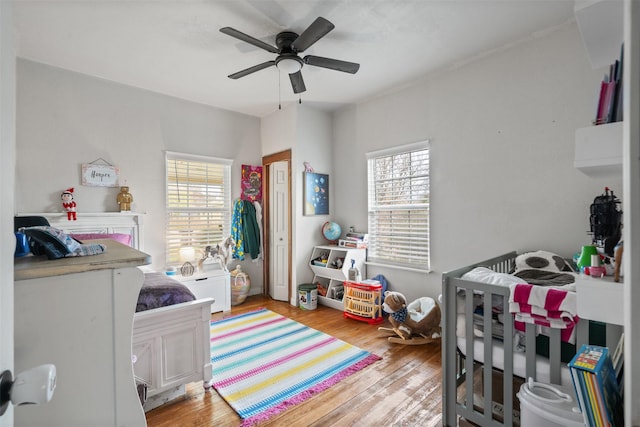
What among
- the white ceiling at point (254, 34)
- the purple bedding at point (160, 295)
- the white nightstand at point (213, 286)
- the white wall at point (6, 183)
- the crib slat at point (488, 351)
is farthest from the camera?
the white nightstand at point (213, 286)

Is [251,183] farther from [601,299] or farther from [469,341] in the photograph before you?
[601,299]

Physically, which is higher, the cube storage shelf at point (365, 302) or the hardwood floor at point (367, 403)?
the cube storage shelf at point (365, 302)

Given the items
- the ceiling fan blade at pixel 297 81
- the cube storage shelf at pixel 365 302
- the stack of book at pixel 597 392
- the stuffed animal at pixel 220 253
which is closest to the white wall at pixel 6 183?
the stack of book at pixel 597 392

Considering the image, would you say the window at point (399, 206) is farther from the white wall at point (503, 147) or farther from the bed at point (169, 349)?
the bed at point (169, 349)

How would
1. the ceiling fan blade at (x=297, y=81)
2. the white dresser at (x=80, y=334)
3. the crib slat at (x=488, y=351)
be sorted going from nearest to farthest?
the white dresser at (x=80, y=334) → the crib slat at (x=488, y=351) → the ceiling fan blade at (x=297, y=81)

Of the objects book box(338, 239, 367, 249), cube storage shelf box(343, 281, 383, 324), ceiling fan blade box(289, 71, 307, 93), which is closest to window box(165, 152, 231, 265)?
book box(338, 239, 367, 249)

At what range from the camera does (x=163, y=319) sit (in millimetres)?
1830

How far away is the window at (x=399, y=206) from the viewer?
329 cm

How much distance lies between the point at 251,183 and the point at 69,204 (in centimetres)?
208

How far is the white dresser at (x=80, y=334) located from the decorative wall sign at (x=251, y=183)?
3.44 meters

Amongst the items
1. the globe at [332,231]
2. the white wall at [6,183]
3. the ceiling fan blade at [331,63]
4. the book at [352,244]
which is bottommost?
the book at [352,244]

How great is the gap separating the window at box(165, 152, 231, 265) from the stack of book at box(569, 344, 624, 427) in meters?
3.86

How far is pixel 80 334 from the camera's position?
81 cm

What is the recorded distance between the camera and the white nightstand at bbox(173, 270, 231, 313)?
11.4 feet
